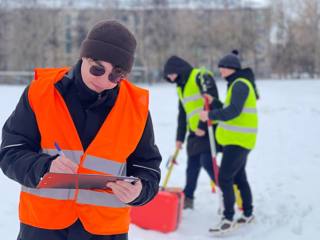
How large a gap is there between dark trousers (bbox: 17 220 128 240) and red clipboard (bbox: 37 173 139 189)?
0.25 metres

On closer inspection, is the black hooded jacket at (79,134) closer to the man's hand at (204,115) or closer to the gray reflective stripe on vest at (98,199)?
the gray reflective stripe on vest at (98,199)

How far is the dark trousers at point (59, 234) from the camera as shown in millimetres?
1956

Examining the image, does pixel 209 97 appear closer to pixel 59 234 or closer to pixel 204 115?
pixel 204 115

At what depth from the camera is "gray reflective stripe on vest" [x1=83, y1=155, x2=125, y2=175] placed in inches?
76.7

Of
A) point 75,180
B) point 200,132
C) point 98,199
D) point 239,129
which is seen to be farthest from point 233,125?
point 75,180

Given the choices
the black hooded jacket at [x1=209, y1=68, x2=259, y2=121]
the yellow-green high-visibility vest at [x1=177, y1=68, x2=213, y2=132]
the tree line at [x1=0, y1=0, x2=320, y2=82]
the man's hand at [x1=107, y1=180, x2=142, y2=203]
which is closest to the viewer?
the man's hand at [x1=107, y1=180, x2=142, y2=203]

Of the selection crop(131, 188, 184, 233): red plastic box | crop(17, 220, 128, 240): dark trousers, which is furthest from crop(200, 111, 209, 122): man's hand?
crop(17, 220, 128, 240): dark trousers

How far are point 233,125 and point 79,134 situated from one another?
9.25 ft

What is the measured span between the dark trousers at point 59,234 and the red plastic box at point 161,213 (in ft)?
8.10

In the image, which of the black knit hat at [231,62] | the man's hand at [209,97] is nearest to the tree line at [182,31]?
the man's hand at [209,97]

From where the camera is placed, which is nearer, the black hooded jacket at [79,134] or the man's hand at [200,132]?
the black hooded jacket at [79,134]

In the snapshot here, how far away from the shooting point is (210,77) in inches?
199

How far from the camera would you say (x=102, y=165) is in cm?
198

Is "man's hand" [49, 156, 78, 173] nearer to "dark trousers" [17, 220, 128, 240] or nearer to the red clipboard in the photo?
the red clipboard
